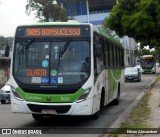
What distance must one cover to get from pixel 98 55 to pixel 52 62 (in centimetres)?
160

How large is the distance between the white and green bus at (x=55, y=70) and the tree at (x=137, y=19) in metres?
16.1

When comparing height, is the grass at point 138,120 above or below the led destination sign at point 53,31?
below

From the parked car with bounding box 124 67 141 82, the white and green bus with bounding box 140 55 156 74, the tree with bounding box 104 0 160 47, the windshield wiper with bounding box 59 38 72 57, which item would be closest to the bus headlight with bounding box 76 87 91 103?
the windshield wiper with bounding box 59 38 72 57

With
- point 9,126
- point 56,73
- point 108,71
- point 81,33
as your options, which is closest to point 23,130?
point 9,126

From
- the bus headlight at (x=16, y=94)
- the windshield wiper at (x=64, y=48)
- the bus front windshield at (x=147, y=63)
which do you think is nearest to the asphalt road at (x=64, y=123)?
the bus headlight at (x=16, y=94)

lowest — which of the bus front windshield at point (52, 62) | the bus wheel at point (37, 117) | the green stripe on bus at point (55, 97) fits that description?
the bus wheel at point (37, 117)

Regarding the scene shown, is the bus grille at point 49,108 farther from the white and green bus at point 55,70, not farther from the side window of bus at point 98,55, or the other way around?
the side window of bus at point 98,55

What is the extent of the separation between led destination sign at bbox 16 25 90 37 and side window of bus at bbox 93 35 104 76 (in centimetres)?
54

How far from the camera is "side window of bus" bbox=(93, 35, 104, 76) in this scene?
475 inches

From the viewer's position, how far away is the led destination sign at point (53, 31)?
38.8 ft

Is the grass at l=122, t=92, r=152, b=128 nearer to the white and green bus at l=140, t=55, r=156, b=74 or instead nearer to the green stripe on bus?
the green stripe on bus

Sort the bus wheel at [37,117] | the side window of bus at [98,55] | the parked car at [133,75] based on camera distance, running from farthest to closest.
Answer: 1. the parked car at [133,75]
2. the bus wheel at [37,117]
3. the side window of bus at [98,55]

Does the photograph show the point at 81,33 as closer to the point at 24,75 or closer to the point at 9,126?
the point at 24,75

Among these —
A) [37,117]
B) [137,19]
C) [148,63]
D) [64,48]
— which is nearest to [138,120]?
[64,48]
